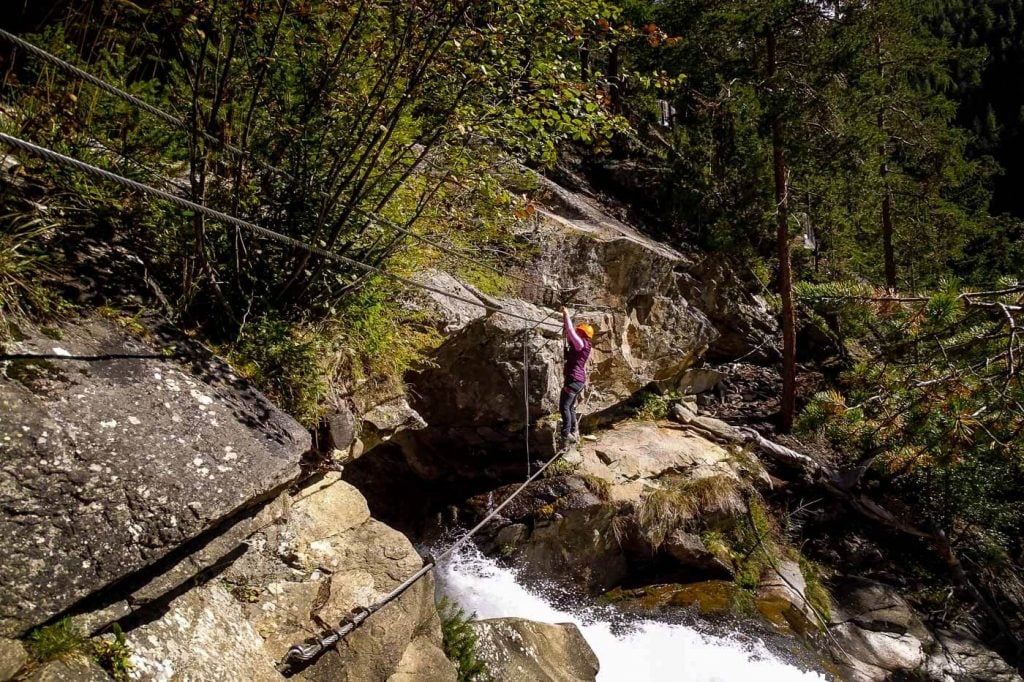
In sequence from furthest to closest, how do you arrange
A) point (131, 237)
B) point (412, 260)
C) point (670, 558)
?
point (670, 558), point (412, 260), point (131, 237)

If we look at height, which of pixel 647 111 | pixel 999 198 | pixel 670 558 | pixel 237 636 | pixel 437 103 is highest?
pixel 999 198

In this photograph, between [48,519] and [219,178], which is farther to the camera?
[219,178]

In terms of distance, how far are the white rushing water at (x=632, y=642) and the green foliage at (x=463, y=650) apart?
5.29ft

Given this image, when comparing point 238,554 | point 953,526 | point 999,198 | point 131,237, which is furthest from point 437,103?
point 999,198

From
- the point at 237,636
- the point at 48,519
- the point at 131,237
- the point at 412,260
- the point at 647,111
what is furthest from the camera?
the point at 647,111

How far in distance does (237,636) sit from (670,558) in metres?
6.73

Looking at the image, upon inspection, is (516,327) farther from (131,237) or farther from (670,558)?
(131,237)

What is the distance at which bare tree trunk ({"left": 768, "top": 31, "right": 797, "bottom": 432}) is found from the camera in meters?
10.6

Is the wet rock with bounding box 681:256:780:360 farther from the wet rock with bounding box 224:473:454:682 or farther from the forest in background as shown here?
the wet rock with bounding box 224:473:454:682

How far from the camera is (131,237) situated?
4020mm

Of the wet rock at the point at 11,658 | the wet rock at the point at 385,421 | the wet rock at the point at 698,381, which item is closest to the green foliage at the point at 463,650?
the wet rock at the point at 385,421

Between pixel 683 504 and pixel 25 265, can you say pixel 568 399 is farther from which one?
pixel 25 265

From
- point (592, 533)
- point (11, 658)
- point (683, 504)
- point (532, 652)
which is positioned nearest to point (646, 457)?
point (683, 504)

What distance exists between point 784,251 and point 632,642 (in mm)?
8114
